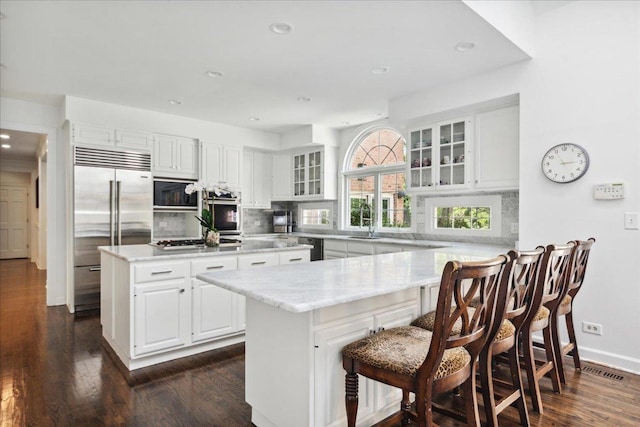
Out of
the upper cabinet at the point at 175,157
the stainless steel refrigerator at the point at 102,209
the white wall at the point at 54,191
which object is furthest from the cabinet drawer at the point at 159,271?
the white wall at the point at 54,191

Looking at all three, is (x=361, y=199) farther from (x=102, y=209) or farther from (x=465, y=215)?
(x=102, y=209)

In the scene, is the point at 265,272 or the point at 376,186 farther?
the point at 376,186

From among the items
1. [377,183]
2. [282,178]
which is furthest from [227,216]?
[377,183]

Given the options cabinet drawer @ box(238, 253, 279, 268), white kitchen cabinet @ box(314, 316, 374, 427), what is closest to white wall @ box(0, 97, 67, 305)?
cabinet drawer @ box(238, 253, 279, 268)

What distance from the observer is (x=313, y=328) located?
1.68m

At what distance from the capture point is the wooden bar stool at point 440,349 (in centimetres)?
141

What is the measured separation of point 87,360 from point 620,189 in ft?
14.6

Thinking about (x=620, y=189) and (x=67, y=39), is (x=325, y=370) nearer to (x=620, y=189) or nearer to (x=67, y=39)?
(x=620, y=189)

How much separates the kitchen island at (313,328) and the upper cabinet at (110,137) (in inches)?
144

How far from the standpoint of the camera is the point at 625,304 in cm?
288

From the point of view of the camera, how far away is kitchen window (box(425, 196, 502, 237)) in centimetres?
426

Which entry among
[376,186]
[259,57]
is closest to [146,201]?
[259,57]

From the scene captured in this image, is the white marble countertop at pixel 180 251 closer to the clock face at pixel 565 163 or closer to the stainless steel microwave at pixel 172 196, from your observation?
the stainless steel microwave at pixel 172 196

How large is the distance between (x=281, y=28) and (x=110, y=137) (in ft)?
10.2
